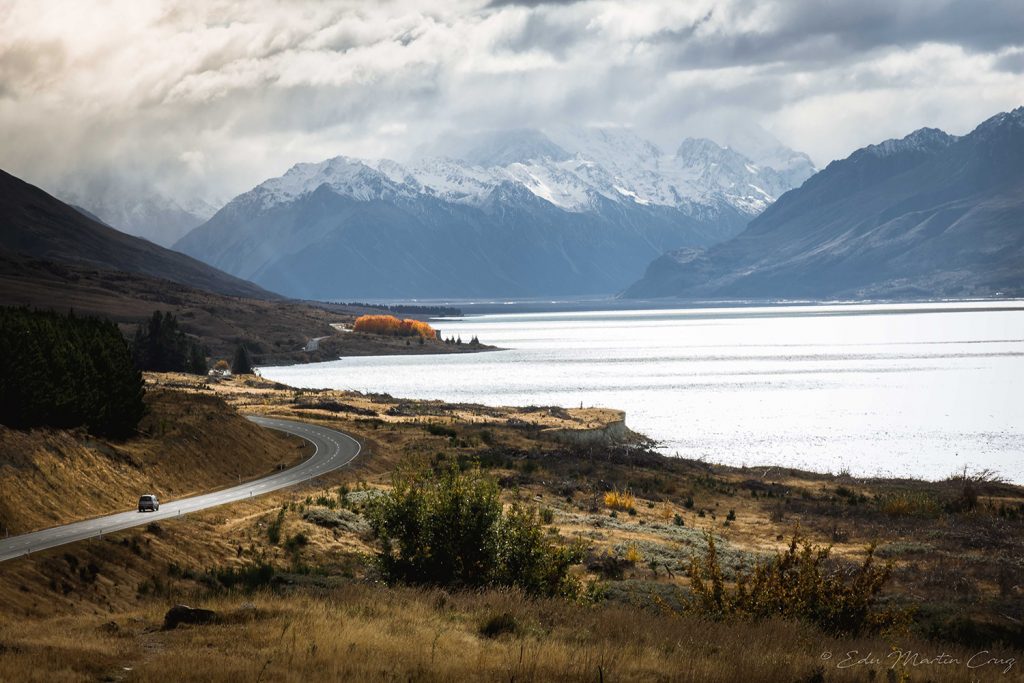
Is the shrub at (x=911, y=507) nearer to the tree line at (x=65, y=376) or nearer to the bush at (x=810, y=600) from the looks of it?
the bush at (x=810, y=600)

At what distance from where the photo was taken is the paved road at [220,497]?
1342 inches

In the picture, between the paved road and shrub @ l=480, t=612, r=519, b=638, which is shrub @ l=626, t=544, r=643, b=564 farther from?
the paved road

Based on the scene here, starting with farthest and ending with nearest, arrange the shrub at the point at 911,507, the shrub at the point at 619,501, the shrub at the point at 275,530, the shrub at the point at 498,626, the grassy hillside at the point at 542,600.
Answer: the shrub at the point at 911,507
the shrub at the point at 619,501
the shrub at the point at 275,530
the shrub at the point at 498,626
the grassy hillside at the point at 542,600

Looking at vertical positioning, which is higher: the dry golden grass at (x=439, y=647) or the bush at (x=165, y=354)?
the bush at (x=165, y=354)

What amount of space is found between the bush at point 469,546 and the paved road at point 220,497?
39.9 ft

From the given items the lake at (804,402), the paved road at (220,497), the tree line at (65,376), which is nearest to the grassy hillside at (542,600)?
the paved road at (220,497)

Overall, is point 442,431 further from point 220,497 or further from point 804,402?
point 804,402

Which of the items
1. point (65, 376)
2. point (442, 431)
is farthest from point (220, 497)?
point (442, 431)

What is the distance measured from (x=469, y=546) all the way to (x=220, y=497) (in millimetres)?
24660

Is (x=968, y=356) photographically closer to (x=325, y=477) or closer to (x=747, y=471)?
(x=747, y=471)

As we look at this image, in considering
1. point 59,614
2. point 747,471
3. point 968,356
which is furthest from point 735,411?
point 59,614

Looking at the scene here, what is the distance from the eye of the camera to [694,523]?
49688 millimetres

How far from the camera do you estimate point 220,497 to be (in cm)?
4781

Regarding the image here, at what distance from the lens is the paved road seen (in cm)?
3409
